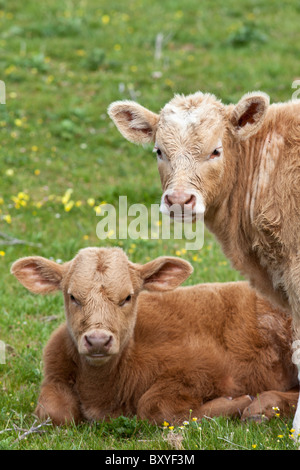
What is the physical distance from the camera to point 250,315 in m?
7.80

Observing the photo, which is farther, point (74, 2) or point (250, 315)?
point (74, 2)

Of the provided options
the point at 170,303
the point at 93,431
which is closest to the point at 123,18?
the point at 170,303

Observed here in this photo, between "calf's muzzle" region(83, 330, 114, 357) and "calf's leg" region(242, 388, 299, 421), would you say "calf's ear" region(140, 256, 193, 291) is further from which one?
"calf's leg" region(242, 388, 299, 421)

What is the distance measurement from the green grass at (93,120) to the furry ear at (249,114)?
96.4 inches

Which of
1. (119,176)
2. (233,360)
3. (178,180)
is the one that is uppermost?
(119,176)

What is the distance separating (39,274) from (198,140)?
2.14 m

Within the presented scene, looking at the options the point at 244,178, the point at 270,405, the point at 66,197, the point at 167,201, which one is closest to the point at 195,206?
the point at 167,201

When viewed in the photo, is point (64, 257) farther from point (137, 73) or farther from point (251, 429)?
point (137, 73)

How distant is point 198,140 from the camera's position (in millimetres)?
6660

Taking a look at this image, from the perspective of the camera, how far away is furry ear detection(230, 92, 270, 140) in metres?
6.68

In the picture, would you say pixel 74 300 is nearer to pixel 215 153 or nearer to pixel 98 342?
pixel 98 342

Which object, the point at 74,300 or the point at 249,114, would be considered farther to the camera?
the point at 74,300

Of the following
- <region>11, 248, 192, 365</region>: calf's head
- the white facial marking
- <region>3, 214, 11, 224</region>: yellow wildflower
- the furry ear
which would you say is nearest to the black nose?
<region>11, 248, 192, 365</region>: calf's head

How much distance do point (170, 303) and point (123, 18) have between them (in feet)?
35.5
